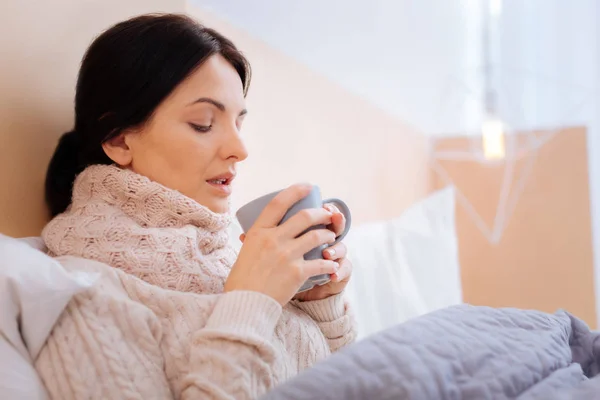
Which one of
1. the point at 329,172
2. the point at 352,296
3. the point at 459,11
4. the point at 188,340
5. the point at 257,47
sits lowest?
the point at 352,296

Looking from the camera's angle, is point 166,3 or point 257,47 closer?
point 166,3

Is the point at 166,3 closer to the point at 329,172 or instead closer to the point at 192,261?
the point at 192,261

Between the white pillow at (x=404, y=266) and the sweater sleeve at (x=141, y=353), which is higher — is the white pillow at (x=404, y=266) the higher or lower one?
the lower one

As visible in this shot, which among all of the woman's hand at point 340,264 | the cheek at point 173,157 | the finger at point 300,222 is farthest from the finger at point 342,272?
the cheek at point 173,157

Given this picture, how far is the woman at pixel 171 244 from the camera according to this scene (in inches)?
26.3

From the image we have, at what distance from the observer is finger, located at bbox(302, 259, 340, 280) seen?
77 centimetres

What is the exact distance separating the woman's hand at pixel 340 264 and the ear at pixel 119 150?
0.90ft

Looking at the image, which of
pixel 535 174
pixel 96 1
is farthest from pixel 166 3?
pixel 535 174

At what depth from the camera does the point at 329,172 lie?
1.70 metres

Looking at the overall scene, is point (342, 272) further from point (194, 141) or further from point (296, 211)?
point (194, 141)

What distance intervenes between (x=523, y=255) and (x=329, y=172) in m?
0.94

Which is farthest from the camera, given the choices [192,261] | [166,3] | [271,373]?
[166,3]

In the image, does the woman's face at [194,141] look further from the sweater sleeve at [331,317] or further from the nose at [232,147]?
the sweater sleeve at [331,317]

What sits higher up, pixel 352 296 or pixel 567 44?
pixel 567 44
